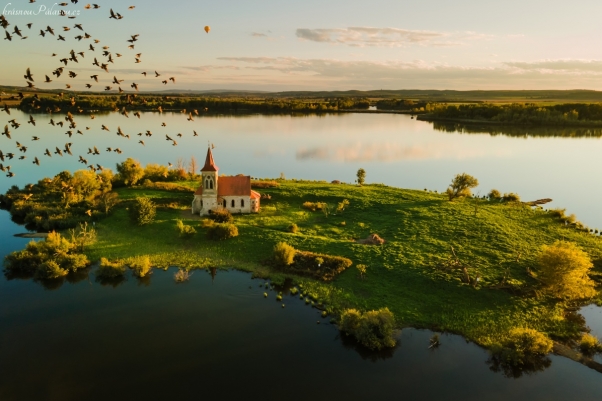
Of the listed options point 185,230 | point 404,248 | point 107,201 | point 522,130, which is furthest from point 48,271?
point 522,130

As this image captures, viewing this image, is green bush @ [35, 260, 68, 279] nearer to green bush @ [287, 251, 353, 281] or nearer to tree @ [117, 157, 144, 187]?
green bush @ [287, 251, 353, 281]

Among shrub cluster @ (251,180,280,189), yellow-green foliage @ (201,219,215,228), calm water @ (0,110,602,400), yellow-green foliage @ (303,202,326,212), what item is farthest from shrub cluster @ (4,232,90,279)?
shrub cluster @ (251,180,280,189)

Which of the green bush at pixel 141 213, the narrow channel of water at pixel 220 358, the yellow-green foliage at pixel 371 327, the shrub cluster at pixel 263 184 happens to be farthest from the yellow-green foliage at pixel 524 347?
the shrub cluster at pixel 263 184

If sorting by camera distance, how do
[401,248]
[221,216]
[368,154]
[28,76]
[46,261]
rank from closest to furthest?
[28,76] < [46,261] < [401,248] < [221,216] < [368,154]

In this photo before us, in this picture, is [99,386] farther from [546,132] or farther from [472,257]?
[546,132]

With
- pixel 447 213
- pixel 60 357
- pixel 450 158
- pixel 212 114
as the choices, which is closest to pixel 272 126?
pixel 212 114

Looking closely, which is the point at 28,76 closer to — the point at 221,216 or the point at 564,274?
the point at 221,216
